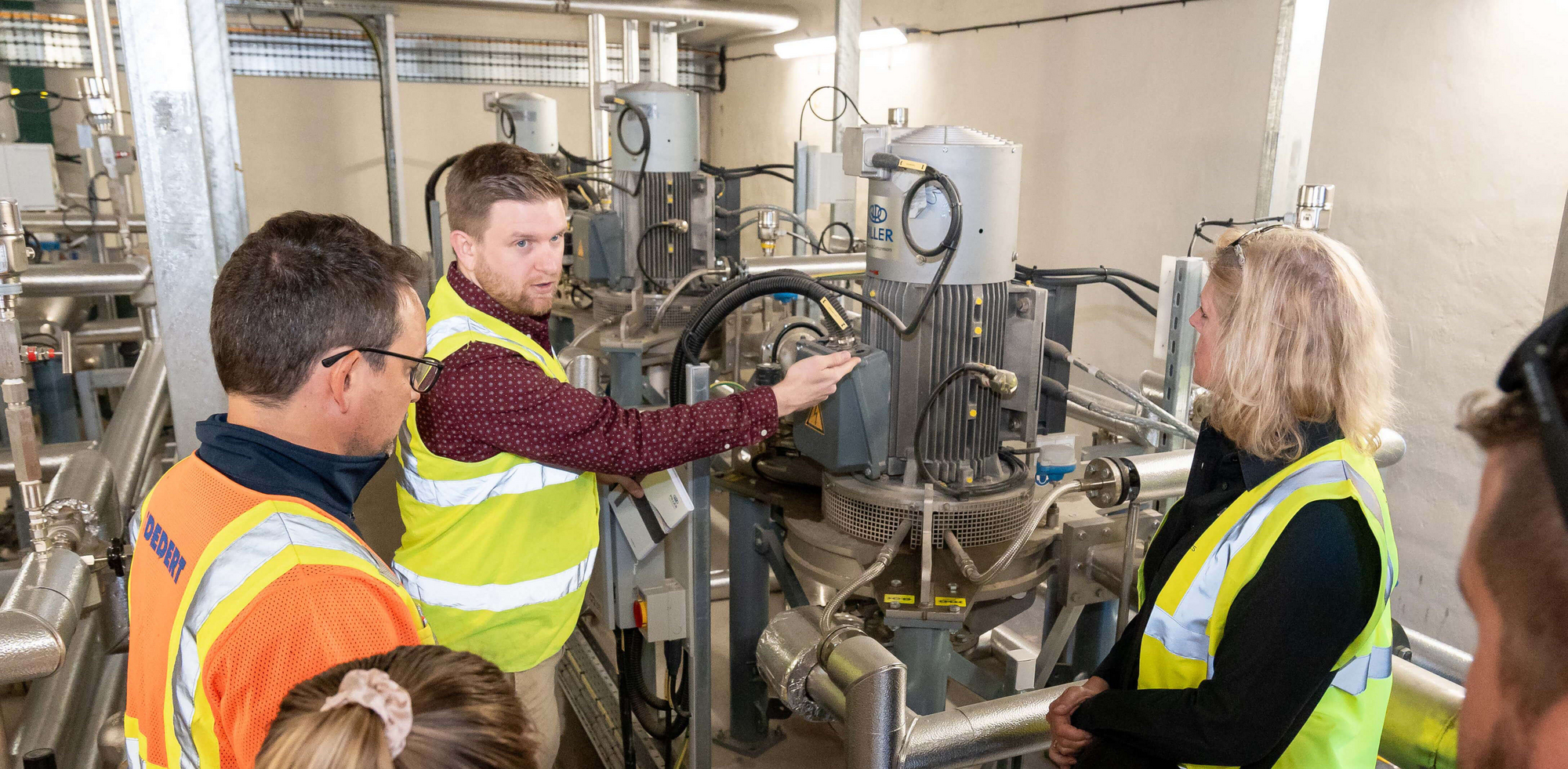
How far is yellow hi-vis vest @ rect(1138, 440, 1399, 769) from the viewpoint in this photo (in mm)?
953

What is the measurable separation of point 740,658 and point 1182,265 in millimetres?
1321

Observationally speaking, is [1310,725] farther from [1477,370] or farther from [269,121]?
[269,121]

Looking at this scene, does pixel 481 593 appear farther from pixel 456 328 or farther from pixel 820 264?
pixel 820 264

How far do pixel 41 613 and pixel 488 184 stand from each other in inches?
33.6

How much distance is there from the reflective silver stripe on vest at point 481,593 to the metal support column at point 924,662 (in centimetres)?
65

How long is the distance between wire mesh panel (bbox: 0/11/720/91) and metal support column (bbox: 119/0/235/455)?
6833 mm

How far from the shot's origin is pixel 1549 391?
36 cm

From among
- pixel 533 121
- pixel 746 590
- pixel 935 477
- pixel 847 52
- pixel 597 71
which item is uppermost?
pixel 597 71

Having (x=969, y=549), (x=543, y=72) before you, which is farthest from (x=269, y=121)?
(x=969, y=549)

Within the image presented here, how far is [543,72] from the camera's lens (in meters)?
8.59

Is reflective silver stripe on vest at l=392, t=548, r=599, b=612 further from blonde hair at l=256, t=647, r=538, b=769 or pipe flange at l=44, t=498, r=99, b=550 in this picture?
blonde hair at l=256, t=647, r=538, b=769

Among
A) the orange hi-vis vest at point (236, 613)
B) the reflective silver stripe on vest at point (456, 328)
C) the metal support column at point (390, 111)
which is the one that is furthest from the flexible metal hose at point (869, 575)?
the metal support column at point (390, 111)

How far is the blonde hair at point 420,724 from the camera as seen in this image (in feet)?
1.69

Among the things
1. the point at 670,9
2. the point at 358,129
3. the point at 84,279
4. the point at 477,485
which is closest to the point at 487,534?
the point at 477,485
